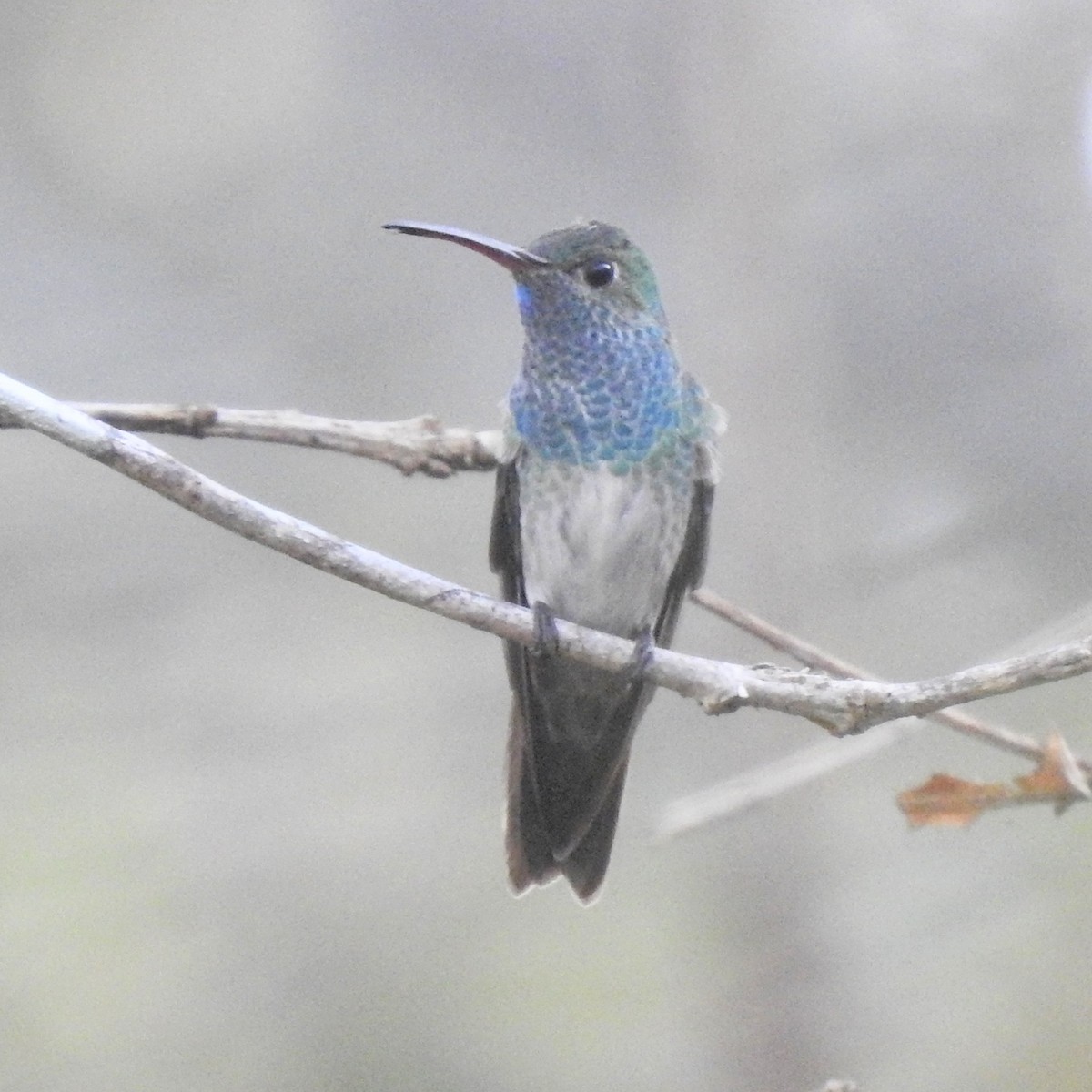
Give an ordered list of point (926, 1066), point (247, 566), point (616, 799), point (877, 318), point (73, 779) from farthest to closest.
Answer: point (877, 318), point (247, 566), point (73, 779), point (926, 1066), point (616, 799)

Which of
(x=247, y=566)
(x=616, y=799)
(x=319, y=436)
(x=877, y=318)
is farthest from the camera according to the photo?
(x=877, y=318)

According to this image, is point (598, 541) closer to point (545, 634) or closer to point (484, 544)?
point (545, 634)

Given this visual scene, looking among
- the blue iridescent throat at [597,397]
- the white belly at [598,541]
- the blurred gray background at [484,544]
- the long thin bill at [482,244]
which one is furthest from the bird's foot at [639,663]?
the blurred gray background at [484,544]

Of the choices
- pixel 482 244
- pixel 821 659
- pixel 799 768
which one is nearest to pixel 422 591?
pixel 821 659

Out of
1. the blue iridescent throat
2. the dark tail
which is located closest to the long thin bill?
the blue iridescent throat

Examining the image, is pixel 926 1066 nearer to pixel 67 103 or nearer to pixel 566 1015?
pixel 566 1015

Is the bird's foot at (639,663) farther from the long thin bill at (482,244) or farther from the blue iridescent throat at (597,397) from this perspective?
the long thin bill at (482,244)

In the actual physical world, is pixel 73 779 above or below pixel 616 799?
above

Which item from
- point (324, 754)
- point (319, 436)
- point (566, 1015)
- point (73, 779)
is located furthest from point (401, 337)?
point (319, 436)

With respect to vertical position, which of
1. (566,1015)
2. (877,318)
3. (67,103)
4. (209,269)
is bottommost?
(566,1015)
